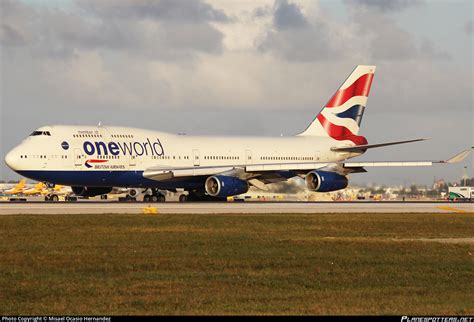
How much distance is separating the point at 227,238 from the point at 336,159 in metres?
39.5

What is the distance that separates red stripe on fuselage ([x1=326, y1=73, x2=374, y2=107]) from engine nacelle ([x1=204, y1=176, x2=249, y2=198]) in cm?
1468

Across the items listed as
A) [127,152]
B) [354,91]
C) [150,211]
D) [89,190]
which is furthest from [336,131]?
[150,211]

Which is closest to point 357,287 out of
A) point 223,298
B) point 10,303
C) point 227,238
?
point 223,298

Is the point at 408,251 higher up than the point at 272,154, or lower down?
lower down

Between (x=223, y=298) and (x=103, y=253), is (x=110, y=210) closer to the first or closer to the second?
(x=103, y=253)

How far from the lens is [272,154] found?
6506cm

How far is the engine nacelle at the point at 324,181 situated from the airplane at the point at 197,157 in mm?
64

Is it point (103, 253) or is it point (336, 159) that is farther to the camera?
point (336, 159)

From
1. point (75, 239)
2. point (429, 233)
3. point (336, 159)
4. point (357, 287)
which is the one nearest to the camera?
point (357, 287)

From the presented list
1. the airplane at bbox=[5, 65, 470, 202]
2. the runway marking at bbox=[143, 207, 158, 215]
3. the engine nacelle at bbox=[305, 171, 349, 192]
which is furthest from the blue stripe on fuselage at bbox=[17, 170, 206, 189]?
the runway marking at bbox=[143, 207, 158, 215]

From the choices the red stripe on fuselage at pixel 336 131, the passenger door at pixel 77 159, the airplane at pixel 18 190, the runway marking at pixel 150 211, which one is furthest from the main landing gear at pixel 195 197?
the airplane at pixel 18 190

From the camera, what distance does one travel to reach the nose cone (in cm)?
5444

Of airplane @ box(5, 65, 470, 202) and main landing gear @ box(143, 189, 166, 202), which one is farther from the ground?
airplane @ box(5, 65, 470, 202)

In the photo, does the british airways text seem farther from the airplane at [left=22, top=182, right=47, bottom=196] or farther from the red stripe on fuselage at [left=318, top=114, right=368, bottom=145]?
the airplane at [left=22, top=182, right=47, bottom=196]
